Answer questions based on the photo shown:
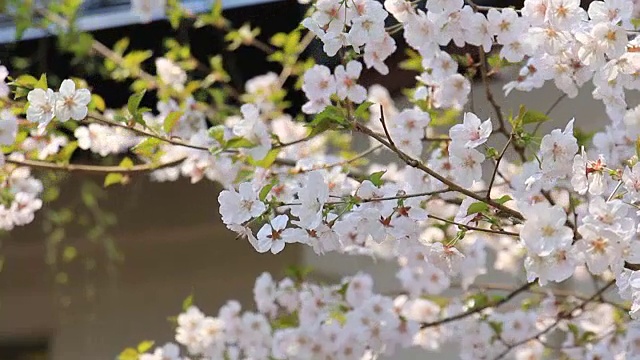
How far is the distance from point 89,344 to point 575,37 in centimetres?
216

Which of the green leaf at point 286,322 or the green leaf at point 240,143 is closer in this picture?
the green leaf at point 240,143

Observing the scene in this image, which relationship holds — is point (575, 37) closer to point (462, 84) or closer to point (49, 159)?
point (462, 84)

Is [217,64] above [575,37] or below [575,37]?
above

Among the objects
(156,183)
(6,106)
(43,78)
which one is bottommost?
(43,78)

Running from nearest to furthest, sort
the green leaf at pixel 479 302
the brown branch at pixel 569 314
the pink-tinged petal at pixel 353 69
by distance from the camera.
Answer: the pink-tinged petal at pixel 353 69 → the brown branch at pixel 569 314 → the green leaf at pixel 479 302

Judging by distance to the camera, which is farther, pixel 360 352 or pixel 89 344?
pixel 89 344

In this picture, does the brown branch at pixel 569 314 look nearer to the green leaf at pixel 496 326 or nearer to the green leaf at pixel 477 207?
the green leaf at pixel 496 326

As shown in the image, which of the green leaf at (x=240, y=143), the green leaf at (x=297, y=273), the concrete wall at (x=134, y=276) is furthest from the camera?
the concrete wall at (x=134, y=276)

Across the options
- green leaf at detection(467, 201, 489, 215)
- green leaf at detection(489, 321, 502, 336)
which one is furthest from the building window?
green leaf at detection(467, 201, 489, 215)

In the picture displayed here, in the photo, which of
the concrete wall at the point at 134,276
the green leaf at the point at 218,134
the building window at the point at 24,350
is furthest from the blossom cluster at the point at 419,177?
the building window at the point at 24,350

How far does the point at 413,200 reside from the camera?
937 millimetres

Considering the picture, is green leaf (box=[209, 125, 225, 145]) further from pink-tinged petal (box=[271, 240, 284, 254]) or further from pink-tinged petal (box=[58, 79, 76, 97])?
pink-tinged petal (box=[58, 79, 76, 97])

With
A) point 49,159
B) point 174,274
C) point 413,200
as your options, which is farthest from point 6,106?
point 174,274

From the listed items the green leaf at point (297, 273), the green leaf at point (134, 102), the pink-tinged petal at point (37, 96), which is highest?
the pink-tinged petal at point (37, 96)
